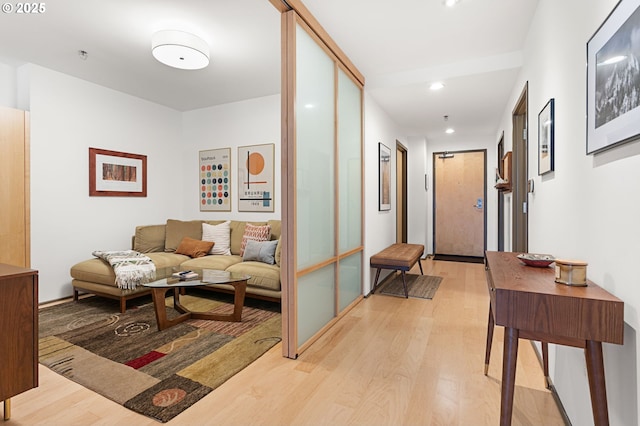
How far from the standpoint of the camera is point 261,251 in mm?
3711

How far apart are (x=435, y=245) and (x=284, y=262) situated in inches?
197

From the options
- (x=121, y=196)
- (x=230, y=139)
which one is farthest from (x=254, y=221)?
(x=121, y=196)

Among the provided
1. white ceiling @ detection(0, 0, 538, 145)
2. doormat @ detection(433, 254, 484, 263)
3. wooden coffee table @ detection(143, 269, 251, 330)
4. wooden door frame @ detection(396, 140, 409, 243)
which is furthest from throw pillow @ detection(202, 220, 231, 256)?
doormat @ detection(433, 254, 484, 263)

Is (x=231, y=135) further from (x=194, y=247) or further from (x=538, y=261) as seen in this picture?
(x=538, y=261)

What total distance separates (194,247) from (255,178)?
1.25 meters

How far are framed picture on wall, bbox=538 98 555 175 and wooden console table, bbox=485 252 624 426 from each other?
37.2 inches

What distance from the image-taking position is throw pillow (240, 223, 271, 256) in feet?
13.2

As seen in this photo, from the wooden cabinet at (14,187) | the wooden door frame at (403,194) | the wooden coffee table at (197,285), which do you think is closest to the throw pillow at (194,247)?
the wooden coffee table at (197,285)

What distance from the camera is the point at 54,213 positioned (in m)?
3.65

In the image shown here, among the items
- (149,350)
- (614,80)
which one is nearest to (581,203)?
(614,80)

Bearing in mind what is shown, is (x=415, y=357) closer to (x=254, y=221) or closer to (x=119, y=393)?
(x=119, y=393)

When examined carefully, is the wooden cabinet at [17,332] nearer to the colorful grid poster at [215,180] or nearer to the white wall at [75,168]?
the white wall at [75,168]

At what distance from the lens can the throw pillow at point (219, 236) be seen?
4.32m

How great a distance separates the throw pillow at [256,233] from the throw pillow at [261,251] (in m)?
0.13
